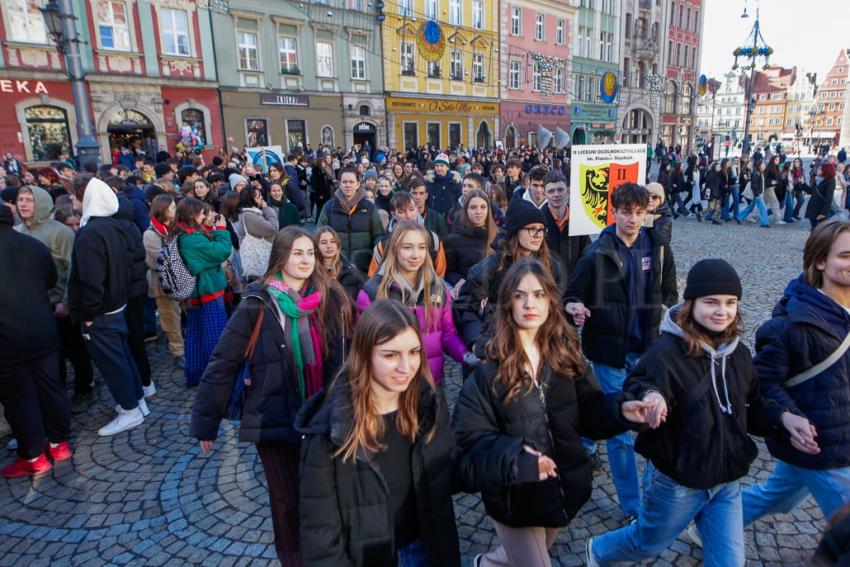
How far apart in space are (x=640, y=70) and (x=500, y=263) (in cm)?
4899

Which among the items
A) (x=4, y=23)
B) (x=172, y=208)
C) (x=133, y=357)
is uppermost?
(x=4, y=23)

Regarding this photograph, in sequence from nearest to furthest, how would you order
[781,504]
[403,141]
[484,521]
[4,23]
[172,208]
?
[781,504], [484,521], [172,208], [4,23], [403,141]

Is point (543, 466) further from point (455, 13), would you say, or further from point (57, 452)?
point (455, 13)

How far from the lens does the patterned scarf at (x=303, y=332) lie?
2.77 m

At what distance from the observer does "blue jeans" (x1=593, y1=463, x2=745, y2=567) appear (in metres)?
2.29

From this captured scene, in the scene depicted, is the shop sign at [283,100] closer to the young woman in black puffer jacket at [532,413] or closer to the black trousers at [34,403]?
the black trousers at [34,403]

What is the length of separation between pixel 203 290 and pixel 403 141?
24774mm

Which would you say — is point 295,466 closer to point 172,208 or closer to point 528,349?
point 528,349

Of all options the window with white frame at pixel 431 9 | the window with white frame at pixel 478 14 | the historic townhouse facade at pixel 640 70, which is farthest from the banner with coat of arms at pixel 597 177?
the historic townhouse facade at pixel 640 70

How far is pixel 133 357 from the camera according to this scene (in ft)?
Answer: 16.6

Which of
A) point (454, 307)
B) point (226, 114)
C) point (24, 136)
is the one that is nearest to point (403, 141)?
point (226, 114)

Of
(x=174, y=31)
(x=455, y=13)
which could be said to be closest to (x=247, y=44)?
(x=174, y=31)

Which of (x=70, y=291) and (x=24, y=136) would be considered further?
(x=24, y=136)

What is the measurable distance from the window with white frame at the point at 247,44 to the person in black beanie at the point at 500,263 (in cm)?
2250
